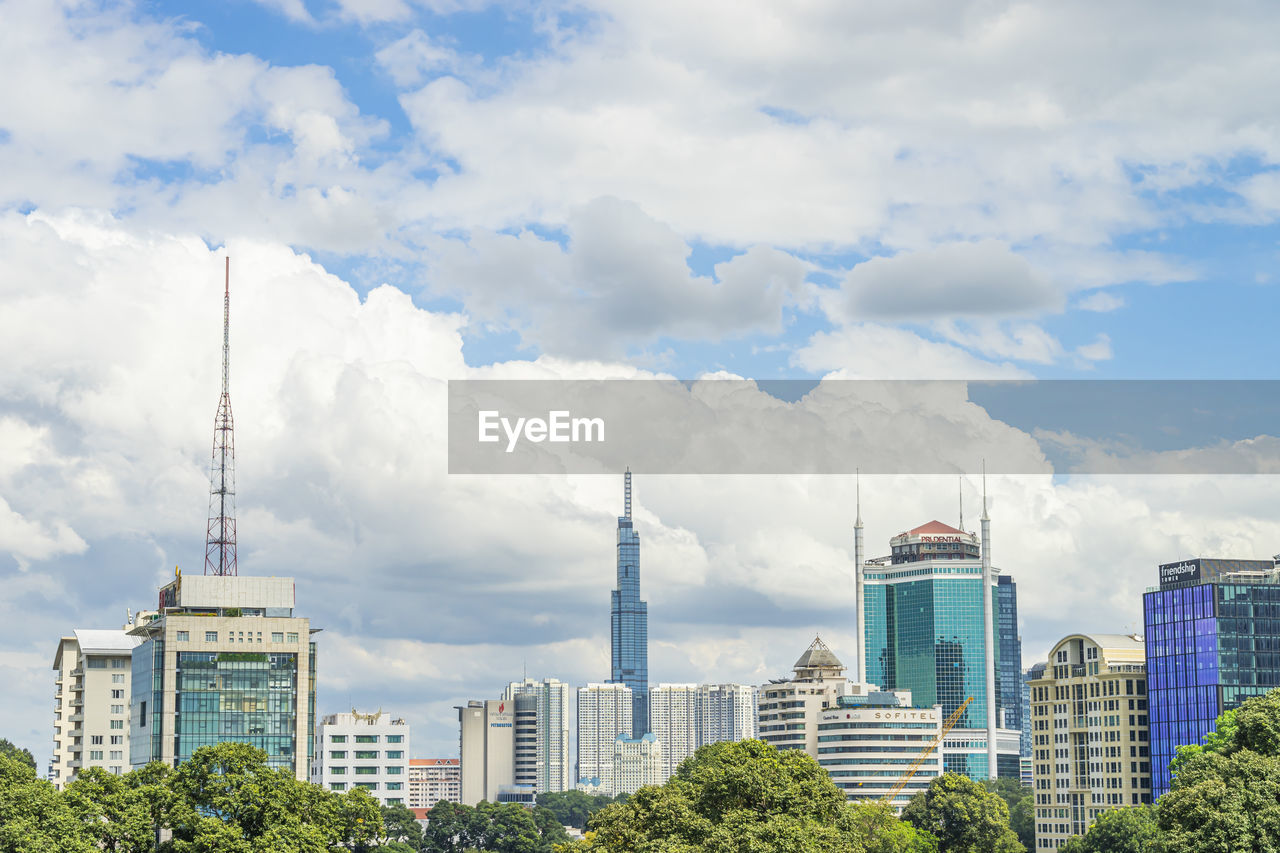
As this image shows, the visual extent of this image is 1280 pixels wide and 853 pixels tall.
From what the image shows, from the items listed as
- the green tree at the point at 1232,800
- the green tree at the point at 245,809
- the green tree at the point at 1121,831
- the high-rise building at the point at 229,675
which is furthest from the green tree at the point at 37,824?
the green tree at the point at 1121,831

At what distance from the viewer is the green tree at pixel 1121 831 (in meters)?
158

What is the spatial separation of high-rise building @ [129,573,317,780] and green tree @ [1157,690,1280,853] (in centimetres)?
11414

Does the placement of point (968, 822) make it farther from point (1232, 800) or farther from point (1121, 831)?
point (1232, 800)

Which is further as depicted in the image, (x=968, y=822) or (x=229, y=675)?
(x=968, y=822)

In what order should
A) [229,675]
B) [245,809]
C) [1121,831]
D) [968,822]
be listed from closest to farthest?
[245,809] < [1121,831] < [229,675] < [968,822]

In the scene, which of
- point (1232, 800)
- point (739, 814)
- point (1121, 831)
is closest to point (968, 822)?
point (1121, 831)

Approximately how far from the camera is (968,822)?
7151 inches

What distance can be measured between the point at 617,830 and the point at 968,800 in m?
99.2

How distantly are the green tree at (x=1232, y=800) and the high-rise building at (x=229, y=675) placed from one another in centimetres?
11414

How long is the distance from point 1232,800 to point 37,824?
63295mm

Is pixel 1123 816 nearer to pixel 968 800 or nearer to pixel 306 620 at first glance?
pixel 968 800

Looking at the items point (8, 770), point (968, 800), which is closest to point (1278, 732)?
point (8, 770)

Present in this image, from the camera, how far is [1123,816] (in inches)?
6486

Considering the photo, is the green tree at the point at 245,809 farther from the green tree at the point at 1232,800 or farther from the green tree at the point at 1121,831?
the green tree at the point at 1121,831
